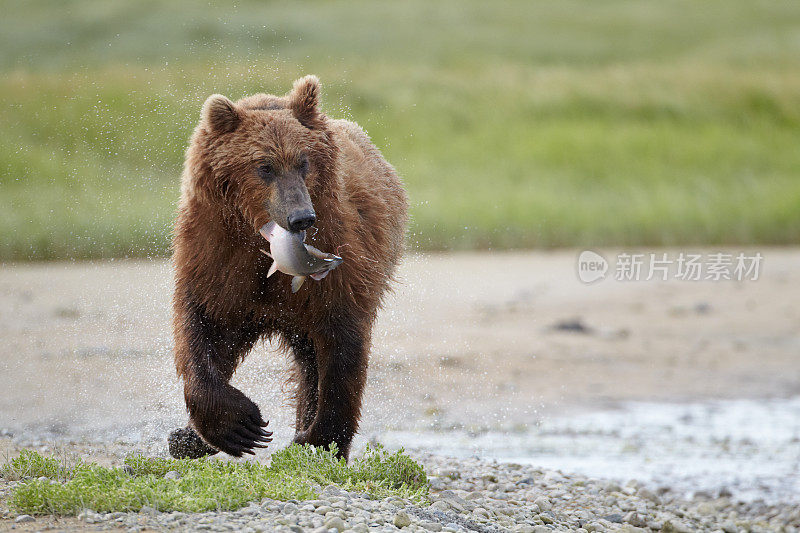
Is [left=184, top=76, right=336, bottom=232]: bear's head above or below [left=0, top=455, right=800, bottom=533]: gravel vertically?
above

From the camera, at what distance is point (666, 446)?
824 centimetres

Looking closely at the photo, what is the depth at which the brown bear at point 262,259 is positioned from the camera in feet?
17.0

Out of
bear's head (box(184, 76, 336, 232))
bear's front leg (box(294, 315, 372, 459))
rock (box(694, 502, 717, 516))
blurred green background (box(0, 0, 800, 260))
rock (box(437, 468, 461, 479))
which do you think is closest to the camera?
bear's head (box(184, 76, 336, 232))

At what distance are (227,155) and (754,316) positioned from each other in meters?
9.23

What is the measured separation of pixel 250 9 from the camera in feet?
104

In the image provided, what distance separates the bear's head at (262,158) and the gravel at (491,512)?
1.33 meters

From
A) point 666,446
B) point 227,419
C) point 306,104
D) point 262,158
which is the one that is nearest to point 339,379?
point 227,419

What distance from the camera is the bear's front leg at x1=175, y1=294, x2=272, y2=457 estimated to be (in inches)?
211

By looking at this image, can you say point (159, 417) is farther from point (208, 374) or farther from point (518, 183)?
point (518, 183)

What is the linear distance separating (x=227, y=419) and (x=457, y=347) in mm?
5651

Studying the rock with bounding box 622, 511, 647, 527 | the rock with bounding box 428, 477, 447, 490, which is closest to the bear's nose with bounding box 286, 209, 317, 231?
the rock with bounding box 428, 477, 447, 490

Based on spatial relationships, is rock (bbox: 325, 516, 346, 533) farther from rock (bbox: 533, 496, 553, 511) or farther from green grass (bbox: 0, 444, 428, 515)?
rock (bbox: 533, 496, 553, 511)

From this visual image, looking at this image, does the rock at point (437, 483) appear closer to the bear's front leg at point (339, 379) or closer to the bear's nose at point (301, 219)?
the bear's front leg at point (339, 379)

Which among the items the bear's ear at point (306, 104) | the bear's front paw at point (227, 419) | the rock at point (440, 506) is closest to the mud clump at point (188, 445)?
the bear's front paw at point (227, 419)
